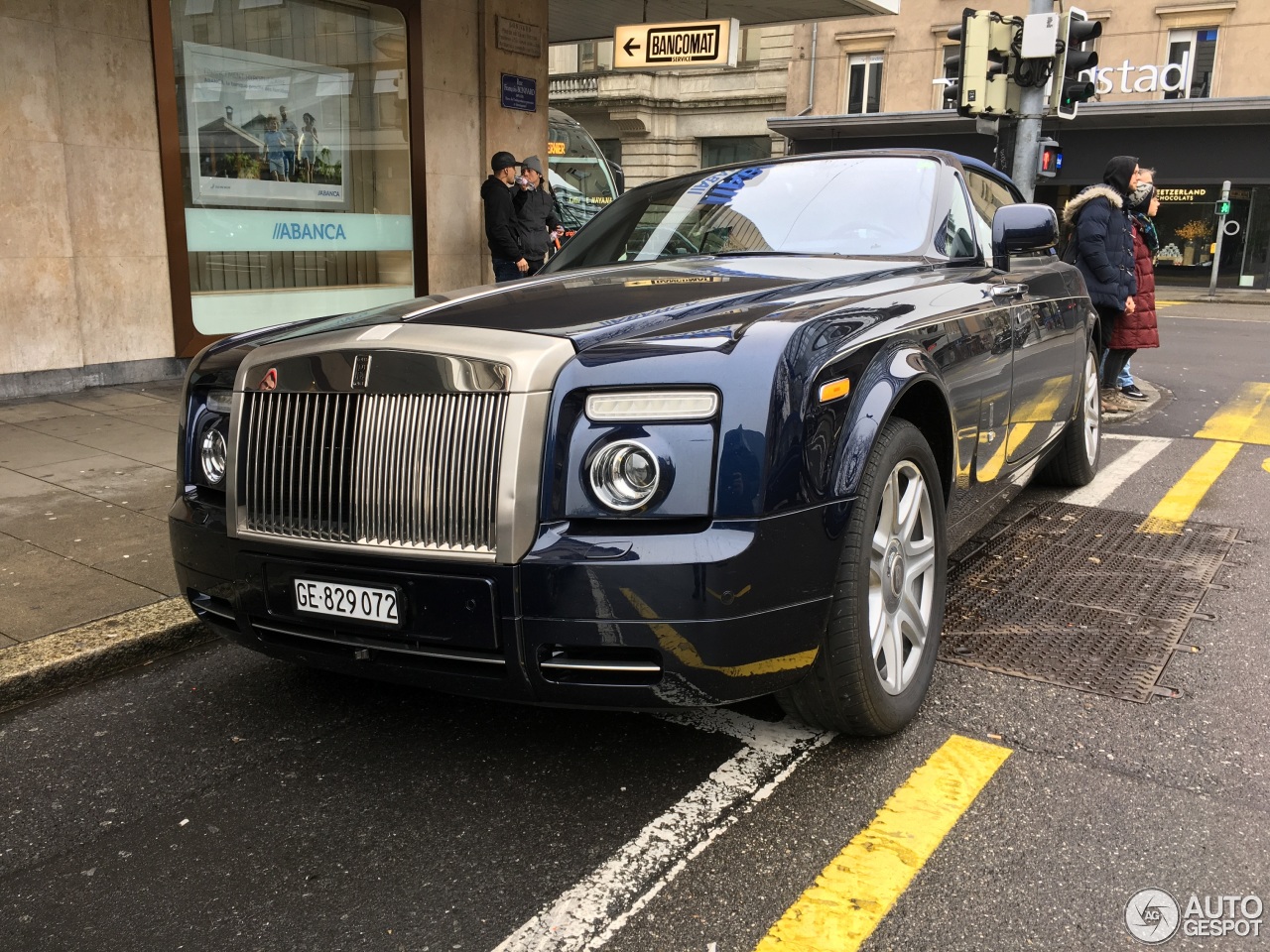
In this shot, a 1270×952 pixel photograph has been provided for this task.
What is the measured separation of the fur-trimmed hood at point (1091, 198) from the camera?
7898mm

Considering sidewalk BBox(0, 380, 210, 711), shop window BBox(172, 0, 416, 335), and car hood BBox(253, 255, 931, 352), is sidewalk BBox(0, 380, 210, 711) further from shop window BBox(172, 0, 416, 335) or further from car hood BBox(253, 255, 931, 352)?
shop window BBox(172, 0, 416, 335)

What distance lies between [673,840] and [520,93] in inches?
417

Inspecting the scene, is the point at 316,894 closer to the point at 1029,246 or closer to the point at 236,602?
the point at 236,602

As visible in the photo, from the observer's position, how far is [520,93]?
39.1ft

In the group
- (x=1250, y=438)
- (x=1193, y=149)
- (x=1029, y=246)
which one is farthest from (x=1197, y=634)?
(x=1193, y=149)

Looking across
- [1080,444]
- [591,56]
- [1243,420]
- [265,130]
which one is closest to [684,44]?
[265,130]

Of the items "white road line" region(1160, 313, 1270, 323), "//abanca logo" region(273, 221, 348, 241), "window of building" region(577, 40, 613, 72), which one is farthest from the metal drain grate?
"window of building" region(577, 40, 613, 72)

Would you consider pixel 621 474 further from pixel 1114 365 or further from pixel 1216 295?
pixel 1216 295

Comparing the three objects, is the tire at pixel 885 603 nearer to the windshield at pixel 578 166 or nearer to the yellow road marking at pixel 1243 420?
the yellow road marking at pixel 1243 420

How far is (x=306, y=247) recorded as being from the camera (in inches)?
404

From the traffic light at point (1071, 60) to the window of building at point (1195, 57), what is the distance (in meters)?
19.0

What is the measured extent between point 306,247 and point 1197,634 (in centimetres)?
847

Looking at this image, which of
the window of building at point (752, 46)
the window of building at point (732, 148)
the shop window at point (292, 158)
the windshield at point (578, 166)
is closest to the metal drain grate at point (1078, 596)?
the shop window at point (292, 158)

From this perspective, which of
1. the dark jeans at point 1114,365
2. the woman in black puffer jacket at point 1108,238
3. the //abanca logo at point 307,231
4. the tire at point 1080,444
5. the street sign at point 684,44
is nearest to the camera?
the tire at point 1080,444
